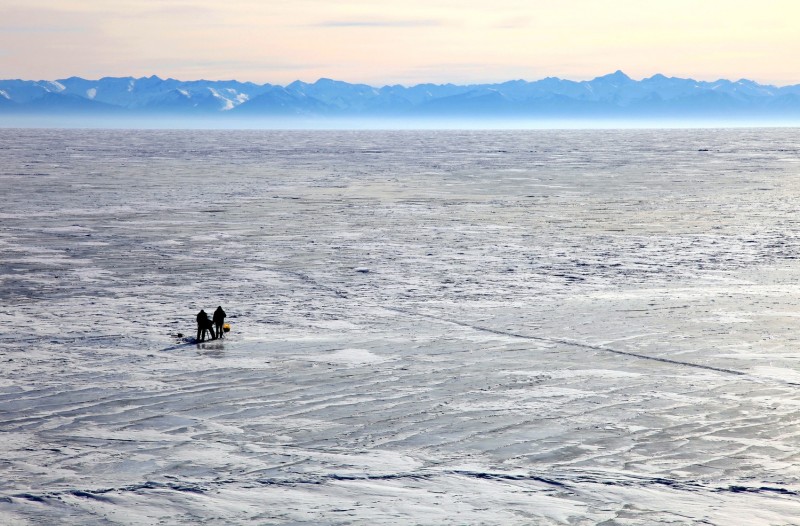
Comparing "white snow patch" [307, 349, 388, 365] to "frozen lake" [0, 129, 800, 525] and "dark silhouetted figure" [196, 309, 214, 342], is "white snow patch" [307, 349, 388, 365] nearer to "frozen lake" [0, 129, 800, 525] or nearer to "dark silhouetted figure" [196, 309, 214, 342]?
"frozen lake" [0, 129, 800, 525]

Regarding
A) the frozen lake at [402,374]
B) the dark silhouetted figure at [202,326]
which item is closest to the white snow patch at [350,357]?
the frozen lake at [402,374]

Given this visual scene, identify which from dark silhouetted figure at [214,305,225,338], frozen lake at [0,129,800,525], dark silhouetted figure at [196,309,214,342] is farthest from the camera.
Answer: dark silhouetted figure at [214,305,225,338]

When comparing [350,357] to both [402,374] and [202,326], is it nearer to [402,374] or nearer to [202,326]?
[402,374]

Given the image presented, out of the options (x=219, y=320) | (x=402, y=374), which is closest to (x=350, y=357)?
(x=402, y=374)

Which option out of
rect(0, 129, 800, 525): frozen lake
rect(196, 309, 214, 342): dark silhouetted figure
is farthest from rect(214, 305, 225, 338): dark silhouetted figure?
rect(0, 129, 800, 525): frozen lake

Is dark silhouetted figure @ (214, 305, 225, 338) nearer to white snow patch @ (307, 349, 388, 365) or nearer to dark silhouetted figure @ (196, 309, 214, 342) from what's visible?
dark silhouetted figure @ (196, 309, 214, 342)

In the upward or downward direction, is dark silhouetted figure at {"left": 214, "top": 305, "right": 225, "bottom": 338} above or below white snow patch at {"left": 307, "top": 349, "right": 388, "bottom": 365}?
above

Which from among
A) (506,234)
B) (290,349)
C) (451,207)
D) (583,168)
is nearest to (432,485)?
(290,349)

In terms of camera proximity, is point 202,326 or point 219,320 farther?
point 219,320

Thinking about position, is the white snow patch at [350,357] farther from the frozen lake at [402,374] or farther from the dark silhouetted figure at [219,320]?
the dark silhouetted figure at [219,320]

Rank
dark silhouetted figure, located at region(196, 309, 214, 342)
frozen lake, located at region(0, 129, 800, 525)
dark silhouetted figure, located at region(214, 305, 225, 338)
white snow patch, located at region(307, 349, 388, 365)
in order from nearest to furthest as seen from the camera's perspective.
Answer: frozen lake, located at region(0, 129, 800, 525)
white snow patch, located at region(307, 349, 388, 365)
dark silhouetted figure, located at region(196, 309, 214, 342)
dark silhouetted figure, located at region(214, 305, 225, 338)

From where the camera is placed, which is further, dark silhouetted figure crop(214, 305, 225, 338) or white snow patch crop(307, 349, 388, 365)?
dark silhouetted figure crop(214, 305, 225, 338)
